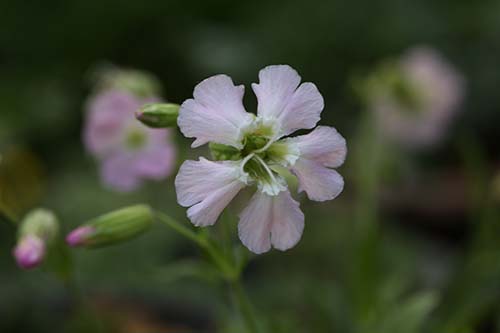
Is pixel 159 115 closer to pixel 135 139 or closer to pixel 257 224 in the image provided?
pixel 257 224

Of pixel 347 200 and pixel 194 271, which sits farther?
pixel 347 200

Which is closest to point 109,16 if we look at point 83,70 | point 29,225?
point 83,70

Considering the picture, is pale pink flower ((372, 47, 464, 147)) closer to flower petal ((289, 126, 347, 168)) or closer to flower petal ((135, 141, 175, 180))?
flower petal ((135, 141, 175, 180))

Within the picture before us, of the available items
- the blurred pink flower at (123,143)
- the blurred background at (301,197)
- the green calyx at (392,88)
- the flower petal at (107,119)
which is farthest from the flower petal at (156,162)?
the green calyx at (392,88)

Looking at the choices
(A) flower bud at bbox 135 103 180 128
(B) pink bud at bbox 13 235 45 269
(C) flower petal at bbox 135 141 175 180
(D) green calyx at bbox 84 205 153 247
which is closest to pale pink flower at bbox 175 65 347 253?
(A) flower bud at bbox 135 103 180 128

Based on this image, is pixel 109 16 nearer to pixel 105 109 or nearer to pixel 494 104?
pixel 105 109
